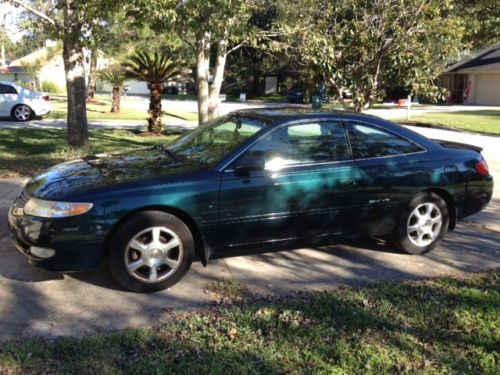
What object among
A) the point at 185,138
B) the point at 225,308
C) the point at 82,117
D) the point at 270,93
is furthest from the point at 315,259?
the point at 270,93

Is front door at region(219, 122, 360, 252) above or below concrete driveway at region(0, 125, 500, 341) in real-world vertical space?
above

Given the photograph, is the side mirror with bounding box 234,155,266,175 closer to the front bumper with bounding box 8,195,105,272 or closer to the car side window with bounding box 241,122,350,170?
the car side window with bounding box 241,122,350,170

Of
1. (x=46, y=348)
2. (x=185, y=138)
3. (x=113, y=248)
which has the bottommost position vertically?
(x=46, y=348)

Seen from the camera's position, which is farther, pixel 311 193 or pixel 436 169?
pixel 436 169

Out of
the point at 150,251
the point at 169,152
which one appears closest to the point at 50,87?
the point at 169,152

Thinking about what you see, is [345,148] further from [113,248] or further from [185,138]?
[113,248]

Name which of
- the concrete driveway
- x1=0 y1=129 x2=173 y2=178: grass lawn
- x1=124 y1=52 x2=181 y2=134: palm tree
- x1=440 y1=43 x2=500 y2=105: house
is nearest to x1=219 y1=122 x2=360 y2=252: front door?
the concrete driveway

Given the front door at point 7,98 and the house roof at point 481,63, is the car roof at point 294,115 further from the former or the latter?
the house roof at point 481,63

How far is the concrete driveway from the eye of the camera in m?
3.96

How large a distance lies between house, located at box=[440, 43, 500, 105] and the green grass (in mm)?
39633

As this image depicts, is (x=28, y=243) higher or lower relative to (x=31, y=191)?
lower

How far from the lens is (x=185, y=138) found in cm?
574

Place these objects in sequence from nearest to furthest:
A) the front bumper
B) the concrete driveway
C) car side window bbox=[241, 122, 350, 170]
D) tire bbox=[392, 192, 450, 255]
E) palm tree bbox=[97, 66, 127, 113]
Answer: the concrete driveway
the front bumper
car side window bbox=[241, 122, 350, 170]
tire bbox=[392, 192, 450, 255]
palm tree bbox=[97, 66, 127, 113]

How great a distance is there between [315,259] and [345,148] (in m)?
1.12
